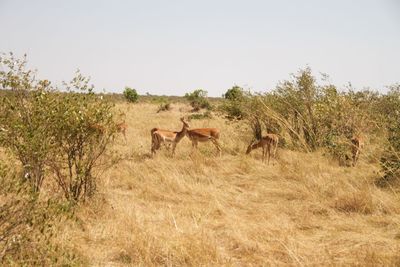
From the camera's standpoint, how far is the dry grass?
4745 mm

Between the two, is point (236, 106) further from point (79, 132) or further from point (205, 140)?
point (79, 132)

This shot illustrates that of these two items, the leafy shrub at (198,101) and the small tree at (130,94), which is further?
the small tree at (130,94)

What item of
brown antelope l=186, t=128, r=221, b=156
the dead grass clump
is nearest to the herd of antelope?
brown antelope l=186, t=128, r=221, b=156

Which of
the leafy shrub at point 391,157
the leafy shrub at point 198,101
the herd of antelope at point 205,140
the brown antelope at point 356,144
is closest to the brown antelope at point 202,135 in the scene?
the herd of antelope at point 205,140

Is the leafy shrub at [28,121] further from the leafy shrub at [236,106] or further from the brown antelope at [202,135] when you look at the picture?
the leafy shrub at [236,106]

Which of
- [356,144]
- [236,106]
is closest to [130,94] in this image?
[236,106]

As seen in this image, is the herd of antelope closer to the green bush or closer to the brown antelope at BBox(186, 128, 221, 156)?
the brown antelope at BBox(186, 128, 221, 156)

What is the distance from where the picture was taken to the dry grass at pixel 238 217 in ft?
15.6

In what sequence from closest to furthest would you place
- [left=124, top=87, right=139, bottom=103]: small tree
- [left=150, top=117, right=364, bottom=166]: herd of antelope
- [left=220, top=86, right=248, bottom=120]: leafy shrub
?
[left=150, top=117, right=364, bottom=166]: herd of antelope < [left=220, top=86, right=248, bottom=120]: leafy shrub < [left=124, top=87, right=139, bottom=103]: small tree

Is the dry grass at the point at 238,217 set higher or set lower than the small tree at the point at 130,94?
lower

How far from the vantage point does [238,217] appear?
638cm

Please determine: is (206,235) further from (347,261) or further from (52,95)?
(52,95)

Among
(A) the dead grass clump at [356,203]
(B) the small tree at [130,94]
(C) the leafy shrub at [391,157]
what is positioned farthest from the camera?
(B) the small tree at [130,94]

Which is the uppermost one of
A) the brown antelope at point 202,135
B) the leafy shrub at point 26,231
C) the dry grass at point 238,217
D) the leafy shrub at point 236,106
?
the leafy shrub at point 236,106
